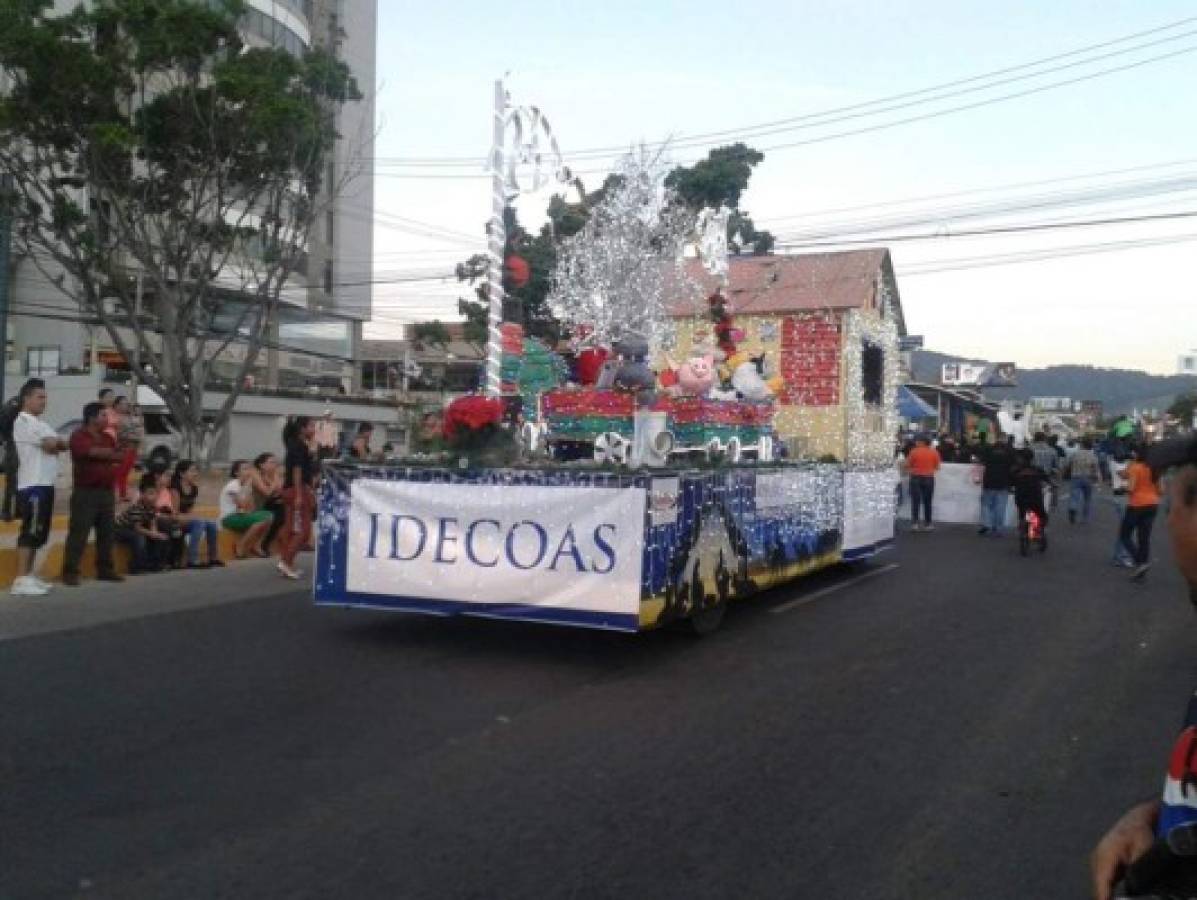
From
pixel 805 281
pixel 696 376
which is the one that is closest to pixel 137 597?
pixel 696 376

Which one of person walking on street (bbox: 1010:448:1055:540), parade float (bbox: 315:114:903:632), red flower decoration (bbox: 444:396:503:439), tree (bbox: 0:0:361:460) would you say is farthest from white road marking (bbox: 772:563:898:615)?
tree (bbox: 0:0:361:460)

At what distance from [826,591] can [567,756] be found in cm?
644

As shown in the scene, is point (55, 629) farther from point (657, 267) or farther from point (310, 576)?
point (657, 267)

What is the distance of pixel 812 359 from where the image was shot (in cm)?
1955

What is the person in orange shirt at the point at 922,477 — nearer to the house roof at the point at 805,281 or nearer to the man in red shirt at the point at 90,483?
the house roof at the point at 805,281

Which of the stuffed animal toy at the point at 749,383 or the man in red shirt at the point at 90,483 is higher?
the stuffed animal toy at the point at 749,383

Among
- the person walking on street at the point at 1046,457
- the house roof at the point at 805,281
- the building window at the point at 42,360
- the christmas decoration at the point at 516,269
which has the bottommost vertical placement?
the person walking on street at the point at 1046,457

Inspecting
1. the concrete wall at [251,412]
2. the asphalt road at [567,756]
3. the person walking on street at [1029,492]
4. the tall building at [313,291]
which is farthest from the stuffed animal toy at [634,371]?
the tall building at [313,291]

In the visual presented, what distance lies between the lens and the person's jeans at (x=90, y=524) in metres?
10.4

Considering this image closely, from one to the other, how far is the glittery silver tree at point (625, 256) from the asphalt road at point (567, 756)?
17.8ft

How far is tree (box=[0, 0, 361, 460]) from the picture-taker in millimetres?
21484

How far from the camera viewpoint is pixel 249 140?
76.7 feet

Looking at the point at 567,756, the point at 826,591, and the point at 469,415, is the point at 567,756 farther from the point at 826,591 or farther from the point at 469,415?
the point at 826,591

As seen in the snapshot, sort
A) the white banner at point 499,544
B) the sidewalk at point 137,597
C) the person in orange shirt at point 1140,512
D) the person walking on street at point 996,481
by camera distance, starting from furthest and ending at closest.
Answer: the person walking on street at point 996,481 < the person in orange shirt at point 1140,512 < the sidewalk at point 137,597 < the white banner at point 499,544
